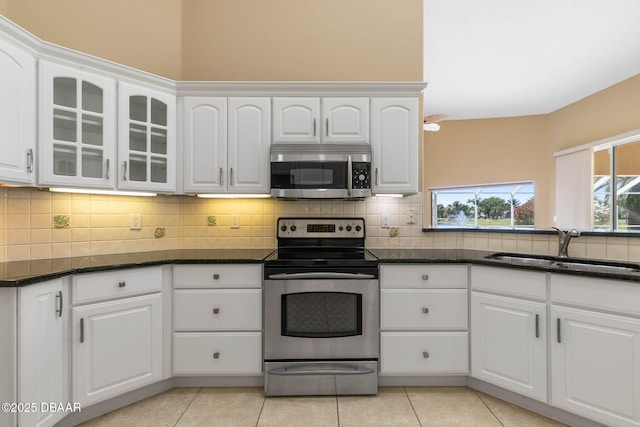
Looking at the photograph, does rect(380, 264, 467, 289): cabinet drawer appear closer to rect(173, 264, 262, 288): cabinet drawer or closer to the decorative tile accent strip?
rect(173, 264, 262, 288): cabinet drawer

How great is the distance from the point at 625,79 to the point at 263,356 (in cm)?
570

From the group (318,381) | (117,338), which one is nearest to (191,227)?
(117,338)

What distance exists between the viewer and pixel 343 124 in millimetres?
2543

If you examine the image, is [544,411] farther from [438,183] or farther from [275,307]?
[438,183]

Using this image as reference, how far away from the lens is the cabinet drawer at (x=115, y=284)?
1.85 m

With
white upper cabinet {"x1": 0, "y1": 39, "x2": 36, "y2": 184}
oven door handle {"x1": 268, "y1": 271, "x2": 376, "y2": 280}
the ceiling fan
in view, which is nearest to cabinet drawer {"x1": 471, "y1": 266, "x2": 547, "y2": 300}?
oven door handle {"x1": 268, "y1": 271, "x2": 376, "y2": 280}

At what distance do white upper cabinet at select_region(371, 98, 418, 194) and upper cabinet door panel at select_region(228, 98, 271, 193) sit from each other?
2.81 feet

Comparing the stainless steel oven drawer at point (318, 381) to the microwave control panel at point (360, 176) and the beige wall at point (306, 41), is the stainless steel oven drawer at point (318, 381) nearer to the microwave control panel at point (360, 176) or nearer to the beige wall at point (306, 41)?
the microwave control panel at point (360, 176)

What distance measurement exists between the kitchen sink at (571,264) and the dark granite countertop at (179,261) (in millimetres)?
104

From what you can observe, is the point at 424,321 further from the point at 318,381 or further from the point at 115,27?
the point at 115,27

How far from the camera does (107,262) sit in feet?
6.75

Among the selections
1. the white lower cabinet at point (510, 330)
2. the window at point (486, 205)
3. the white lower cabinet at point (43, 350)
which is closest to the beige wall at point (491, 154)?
the window at point (486, 205)

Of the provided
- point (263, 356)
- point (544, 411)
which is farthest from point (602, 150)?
point (263, 356)

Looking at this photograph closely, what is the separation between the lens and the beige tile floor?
6.28 feet
